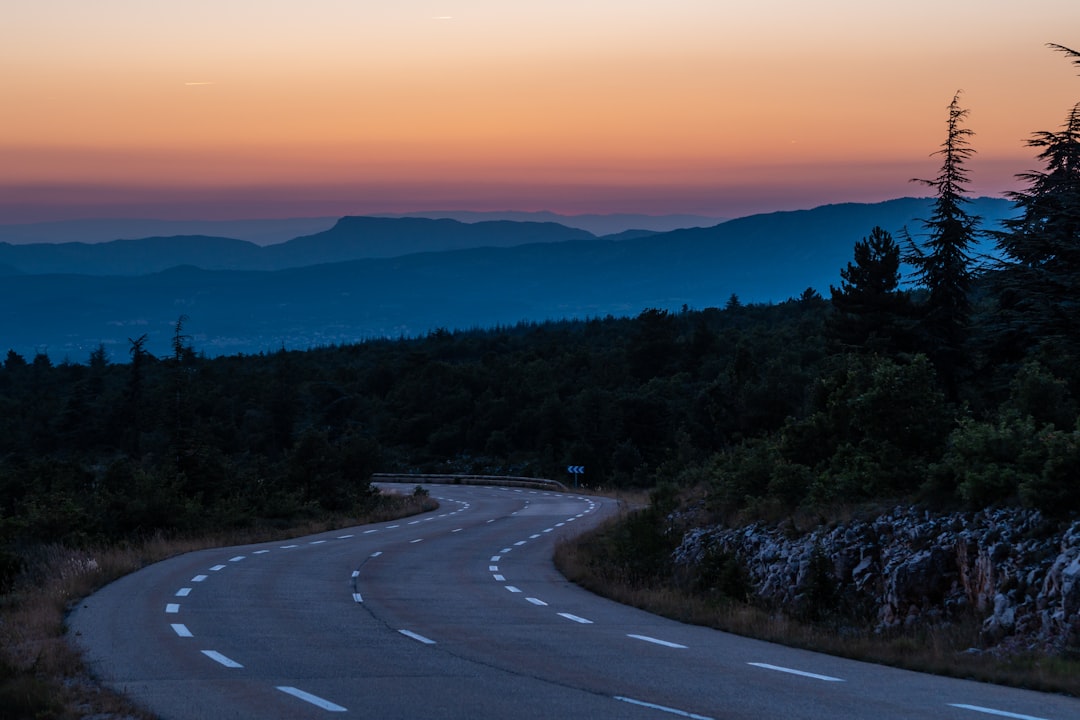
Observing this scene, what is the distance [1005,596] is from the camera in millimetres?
13258

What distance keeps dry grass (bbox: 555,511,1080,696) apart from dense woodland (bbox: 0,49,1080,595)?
2.21 meters

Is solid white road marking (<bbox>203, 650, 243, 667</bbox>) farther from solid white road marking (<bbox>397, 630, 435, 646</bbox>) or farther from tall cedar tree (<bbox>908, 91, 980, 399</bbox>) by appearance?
tall cedar tree (<bbox>908, 91, 980, 399</bbox>)

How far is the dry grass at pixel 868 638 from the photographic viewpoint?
428 inches

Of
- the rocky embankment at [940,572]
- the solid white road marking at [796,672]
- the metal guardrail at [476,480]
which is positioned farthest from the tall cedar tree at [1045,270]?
the metal guardrail at [476,480]

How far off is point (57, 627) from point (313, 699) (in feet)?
17.7

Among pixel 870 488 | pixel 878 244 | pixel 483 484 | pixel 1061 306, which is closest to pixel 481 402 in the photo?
pixel 483 484

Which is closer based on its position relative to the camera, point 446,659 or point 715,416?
point 446,659

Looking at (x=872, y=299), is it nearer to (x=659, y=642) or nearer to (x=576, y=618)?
(x=576, y=618)

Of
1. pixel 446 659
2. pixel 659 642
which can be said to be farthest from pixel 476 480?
pixel 446 659

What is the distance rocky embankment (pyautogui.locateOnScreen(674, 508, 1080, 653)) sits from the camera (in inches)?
492

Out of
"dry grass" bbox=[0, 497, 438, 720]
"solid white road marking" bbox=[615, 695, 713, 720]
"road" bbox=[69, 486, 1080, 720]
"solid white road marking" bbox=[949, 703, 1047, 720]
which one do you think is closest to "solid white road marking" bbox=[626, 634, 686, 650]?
"road" bbox=[69, 486, 1080, 720]

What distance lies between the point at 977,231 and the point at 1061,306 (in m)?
12.2

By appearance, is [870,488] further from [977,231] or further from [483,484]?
[483,484]

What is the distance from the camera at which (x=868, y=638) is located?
14078 millimetres
